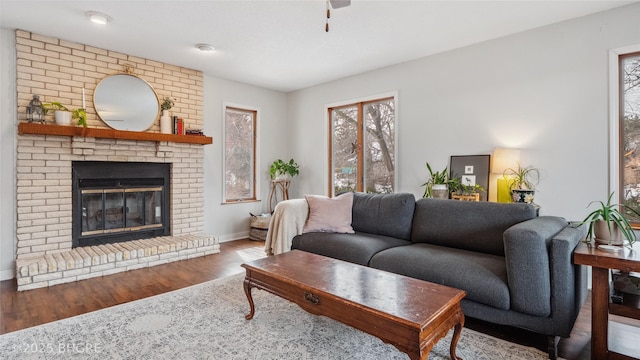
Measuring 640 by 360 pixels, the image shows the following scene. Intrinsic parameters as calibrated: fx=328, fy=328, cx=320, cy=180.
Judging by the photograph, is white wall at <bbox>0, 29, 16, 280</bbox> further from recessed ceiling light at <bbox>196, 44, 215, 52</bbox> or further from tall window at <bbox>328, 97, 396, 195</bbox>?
tall window at <bbox>328, 97, 396, 195</bbox>

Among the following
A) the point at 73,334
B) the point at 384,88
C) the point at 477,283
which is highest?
the point at 384,88

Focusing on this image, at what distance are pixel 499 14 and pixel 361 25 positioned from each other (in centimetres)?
126

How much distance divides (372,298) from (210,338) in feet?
3.72

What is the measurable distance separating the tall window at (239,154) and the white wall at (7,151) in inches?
96.0

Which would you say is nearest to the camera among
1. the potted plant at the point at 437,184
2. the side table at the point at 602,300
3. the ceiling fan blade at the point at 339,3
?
the side table at the point at 602,300

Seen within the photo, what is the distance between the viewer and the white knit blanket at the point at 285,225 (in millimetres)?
3309

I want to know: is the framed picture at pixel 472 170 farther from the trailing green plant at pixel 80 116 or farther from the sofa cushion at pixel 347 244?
the trailing green plant at pixel 80 116

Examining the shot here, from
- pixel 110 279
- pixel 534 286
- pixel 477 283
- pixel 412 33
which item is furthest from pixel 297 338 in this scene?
pixel 412 33

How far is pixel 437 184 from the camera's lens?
151 inches

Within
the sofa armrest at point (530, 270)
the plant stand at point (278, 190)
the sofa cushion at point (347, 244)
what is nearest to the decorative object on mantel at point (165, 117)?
the plant stand at point (278, 190)

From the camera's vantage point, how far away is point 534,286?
6.29 feet

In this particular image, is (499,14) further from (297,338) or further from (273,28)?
(297,338)

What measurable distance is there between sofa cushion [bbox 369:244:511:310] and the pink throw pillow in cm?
73

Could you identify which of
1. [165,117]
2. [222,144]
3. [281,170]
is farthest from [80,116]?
[281,170]
